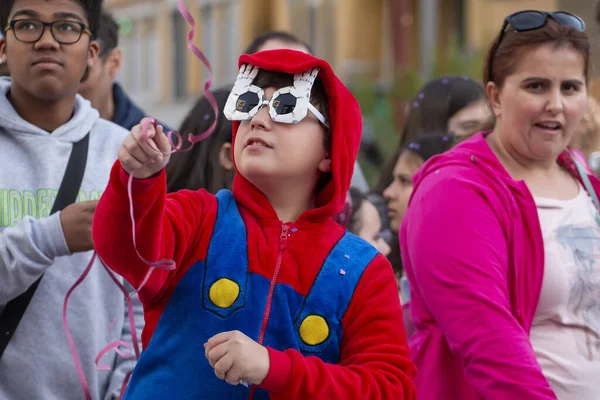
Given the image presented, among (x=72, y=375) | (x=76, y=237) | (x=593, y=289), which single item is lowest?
(x=72, y=375)

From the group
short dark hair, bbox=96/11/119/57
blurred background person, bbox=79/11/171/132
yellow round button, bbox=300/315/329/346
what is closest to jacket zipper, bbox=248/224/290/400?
yellow round button, bbox=300/315/329/346

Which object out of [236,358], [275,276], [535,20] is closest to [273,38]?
[535,20]

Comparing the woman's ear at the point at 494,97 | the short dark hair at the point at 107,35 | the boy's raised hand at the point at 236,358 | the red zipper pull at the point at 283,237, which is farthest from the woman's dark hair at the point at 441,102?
the boy's raised hand at the point at 236,358

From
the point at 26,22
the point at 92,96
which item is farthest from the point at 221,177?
the point at 92,96

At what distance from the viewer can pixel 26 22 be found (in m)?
3.80

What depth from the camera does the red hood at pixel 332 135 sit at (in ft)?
9.90

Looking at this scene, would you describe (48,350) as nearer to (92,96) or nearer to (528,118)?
(528,118)

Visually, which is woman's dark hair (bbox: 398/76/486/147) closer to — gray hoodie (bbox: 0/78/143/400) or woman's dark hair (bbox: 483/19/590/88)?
woman's dark hair (bbox: 483/19/590/88)

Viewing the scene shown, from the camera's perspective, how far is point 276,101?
2.98 meters

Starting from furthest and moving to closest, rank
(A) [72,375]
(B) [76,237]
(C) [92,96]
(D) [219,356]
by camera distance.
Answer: (C) [92,96] → (A) [72,375] → (B) [76,237] → (D) [219,356]

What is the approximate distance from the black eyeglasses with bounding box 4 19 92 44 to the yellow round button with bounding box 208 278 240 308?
1370 mm

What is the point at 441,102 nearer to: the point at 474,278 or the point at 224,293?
the point at 474,278

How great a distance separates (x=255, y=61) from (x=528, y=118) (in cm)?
122

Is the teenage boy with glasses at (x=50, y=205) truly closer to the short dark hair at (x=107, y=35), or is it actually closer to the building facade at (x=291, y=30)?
the short dark hair at (x=107, y=35)
